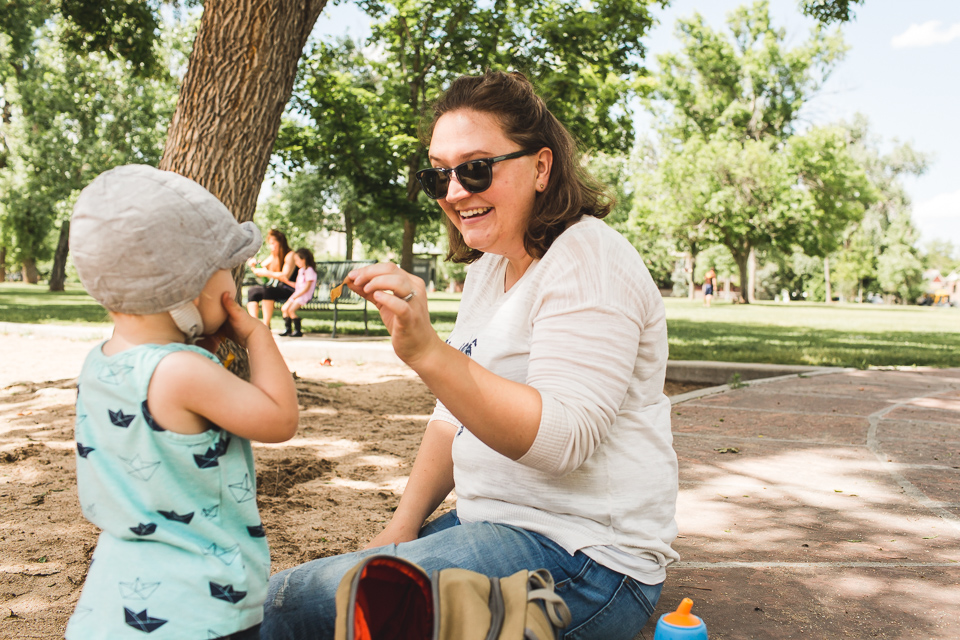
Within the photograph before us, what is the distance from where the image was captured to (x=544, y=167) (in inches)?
78.5

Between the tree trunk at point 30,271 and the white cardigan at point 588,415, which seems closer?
the white cardigan at point 588,415

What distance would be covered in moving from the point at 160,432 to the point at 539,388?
2.37 feet

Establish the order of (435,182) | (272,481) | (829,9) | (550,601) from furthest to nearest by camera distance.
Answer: (829,9), (272,481), (435,182), (550,601)

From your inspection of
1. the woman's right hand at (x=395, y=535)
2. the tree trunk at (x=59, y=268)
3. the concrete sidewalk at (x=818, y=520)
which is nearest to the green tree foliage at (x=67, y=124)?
the tree trunk at (x=59, y=268)

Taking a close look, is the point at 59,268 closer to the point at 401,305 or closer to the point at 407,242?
the point at 407,242

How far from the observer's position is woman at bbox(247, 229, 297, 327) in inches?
446

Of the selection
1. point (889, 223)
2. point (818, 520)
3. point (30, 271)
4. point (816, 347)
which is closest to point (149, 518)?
point (818, 520)

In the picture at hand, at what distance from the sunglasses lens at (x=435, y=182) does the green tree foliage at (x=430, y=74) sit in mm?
12566

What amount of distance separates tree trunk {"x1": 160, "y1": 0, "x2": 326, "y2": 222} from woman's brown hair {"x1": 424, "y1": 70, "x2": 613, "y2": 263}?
2.91m

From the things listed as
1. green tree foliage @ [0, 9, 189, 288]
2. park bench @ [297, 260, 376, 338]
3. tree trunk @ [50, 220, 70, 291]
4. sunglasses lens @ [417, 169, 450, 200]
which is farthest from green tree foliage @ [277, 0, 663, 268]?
tree trunk @ [50, 220, 70, 291]

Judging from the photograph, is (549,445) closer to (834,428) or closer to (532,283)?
(532,283)

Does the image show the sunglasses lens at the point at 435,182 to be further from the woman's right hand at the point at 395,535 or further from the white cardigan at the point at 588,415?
the woman's right hand at the point at 395,535

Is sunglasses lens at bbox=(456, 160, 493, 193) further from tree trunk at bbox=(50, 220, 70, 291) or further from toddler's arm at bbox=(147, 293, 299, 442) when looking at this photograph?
tree trunk at bbox=(50, 220, 70, 291)

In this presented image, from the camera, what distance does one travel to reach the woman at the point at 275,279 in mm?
11323
